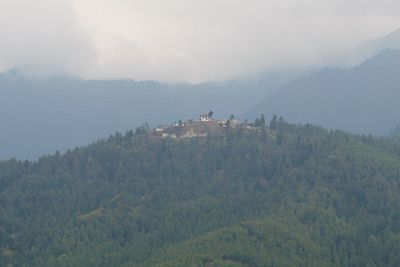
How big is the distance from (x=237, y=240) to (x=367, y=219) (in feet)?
96.6

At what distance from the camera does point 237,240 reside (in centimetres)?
16650

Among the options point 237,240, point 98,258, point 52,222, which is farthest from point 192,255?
point 52,222

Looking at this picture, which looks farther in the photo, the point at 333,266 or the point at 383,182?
the point at 383,182

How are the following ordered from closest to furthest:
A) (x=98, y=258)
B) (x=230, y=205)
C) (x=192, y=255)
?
(x=192, y=255), (x=98, y=258), (x=230, y=205)

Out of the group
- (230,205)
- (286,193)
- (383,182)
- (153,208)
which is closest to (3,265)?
(153,208)

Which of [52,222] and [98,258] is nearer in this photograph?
[98,258]

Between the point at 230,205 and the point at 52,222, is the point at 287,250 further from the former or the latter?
the point at 52,222

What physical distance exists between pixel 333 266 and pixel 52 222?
64549 millimetres

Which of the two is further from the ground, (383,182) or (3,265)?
(383,182)

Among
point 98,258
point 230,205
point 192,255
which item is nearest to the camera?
point 192,255

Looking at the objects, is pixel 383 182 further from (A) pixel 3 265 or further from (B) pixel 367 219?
(A) pixel 3 265

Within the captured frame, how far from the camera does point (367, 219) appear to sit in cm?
17912

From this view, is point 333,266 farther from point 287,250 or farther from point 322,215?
point 322,215

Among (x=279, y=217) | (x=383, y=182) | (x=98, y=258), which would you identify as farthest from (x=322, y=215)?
(x=98, y=258)
